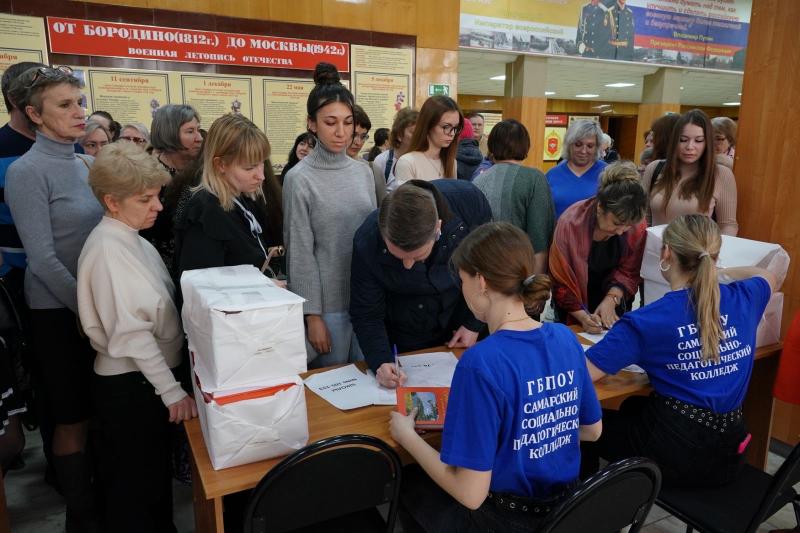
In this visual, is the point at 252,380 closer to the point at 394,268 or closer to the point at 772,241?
the point at 394,268

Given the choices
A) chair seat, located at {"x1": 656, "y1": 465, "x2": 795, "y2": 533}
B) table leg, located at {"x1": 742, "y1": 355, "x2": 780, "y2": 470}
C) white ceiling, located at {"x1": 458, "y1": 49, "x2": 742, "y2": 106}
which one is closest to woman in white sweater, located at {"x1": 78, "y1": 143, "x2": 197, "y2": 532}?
chair seat, located at {"x1": 656, "y1": 465, "x2": 795, "y2": 533}

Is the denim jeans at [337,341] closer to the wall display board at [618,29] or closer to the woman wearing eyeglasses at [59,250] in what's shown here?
the woman wearing eyeglasses at [59,250]

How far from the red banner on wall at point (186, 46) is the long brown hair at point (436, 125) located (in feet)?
8.43

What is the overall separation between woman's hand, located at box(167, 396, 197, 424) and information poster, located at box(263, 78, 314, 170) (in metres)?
3.57

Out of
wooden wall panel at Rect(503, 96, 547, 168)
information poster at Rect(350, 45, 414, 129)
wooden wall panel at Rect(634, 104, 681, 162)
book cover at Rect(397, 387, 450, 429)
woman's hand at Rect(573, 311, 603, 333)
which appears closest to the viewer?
book cover at Rect(397, 387, 450, 429)

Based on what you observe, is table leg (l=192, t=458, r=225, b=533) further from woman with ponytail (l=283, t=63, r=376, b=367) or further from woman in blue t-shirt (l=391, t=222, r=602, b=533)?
woman with ponytail (l=283, t=63, r=376, b=367)

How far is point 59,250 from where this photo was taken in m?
1.89

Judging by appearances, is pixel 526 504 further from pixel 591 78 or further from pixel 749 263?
pixel 591 78

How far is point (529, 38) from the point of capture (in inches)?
307

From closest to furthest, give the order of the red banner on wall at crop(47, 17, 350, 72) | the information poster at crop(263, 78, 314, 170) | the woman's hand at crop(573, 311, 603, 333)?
the woman's hand at crop(573, 311, 603, 333) < the red banner on wall at crop(47, 17, 350, 72) < the information poster at crop(263, 78, 314, 170)

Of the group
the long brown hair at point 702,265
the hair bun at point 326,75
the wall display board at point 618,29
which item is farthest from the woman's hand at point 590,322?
the wall display board at point 618,29

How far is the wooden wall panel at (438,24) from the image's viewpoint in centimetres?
531

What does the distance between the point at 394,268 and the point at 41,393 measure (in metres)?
1.42

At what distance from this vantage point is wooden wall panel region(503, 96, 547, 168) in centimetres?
826
